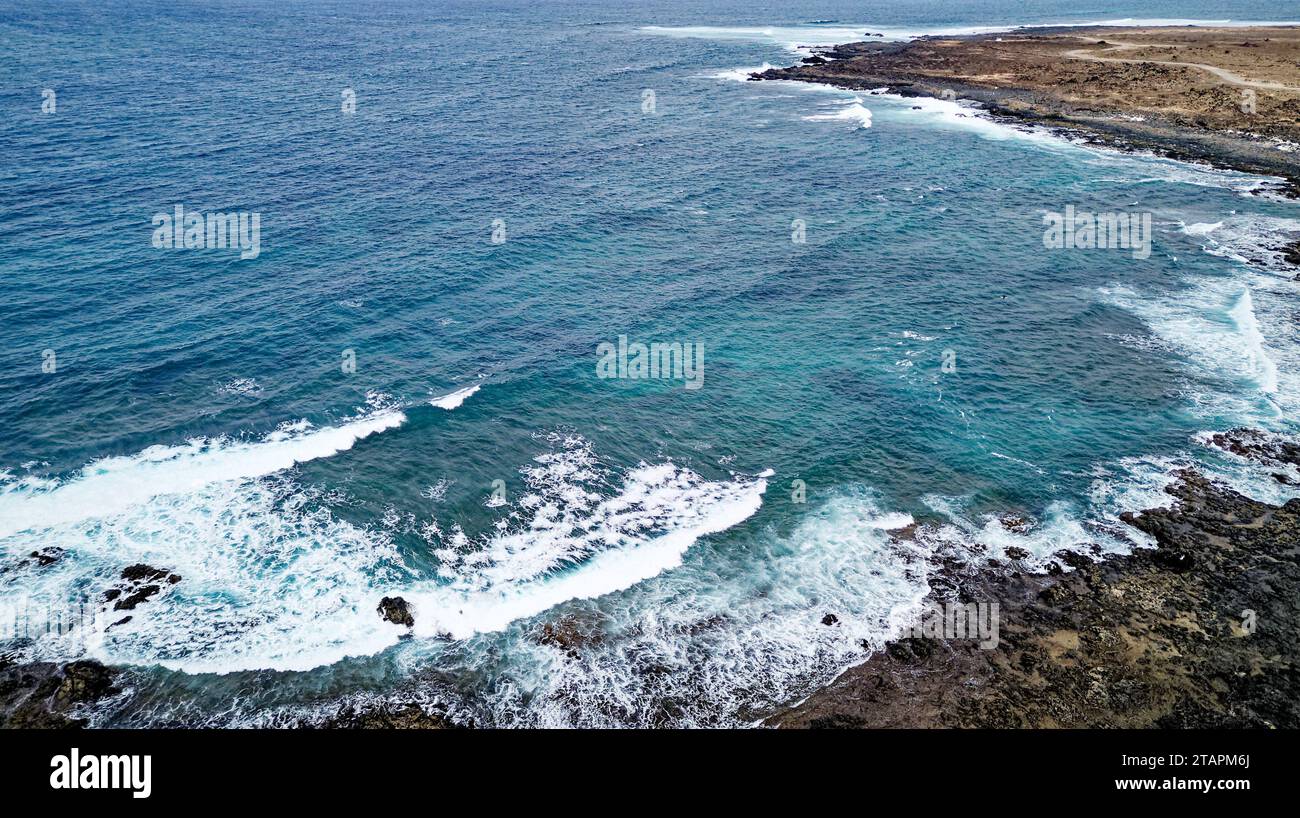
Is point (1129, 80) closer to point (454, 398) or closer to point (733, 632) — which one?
point (454, 398)

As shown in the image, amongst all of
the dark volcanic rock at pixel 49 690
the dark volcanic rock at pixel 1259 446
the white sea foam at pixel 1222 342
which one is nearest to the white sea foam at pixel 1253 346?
the white sea foam at pixel 1222 342

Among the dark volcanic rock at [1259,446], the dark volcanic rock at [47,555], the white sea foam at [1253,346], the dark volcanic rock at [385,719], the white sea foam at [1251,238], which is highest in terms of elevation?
the white sea foam at [1251,238]

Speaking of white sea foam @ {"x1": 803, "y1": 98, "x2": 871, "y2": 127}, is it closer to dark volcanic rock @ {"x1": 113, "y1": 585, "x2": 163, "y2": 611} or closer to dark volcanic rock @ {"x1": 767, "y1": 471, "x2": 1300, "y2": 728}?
dark volcanic rock @ {"x1": 767, "y1": 471, "x2": 1300, "y2": 728}

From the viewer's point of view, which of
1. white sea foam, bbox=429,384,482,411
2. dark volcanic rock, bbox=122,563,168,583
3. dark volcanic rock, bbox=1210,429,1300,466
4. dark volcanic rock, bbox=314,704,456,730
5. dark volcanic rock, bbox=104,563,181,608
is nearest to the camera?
dark volcanic rock, bbox=314,704,456,730

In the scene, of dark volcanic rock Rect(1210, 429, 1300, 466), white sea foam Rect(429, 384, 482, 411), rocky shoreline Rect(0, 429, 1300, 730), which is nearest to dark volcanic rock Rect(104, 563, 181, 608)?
rocky shoreline Rect(0, 429, 1300, 730)

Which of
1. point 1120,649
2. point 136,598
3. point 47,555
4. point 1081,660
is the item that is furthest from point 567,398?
point 1120,649

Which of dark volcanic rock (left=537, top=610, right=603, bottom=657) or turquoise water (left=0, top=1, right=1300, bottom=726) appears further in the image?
turquoise water (left=0, top=1, right=1300, bottom=726)

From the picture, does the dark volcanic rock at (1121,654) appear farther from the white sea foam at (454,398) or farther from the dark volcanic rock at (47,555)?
the dark volcanic rock at (47,555)
